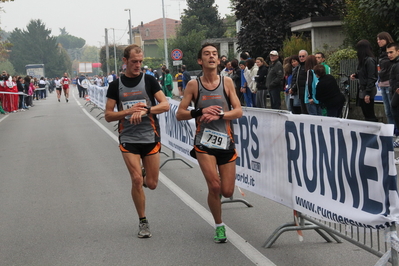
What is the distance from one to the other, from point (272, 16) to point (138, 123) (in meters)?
22.3

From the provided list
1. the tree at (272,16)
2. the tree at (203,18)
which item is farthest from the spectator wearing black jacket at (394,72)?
the tree at (203,18)

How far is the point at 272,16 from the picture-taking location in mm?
27594

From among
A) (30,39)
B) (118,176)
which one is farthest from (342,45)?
(30,39)

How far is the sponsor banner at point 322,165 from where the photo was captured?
170 inches

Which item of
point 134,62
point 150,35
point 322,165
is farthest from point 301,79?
point 150,35

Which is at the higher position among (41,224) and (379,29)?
(379,29)

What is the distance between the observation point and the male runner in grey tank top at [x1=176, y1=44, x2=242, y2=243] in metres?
5.88

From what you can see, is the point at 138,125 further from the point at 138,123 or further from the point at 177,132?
the point at 177,132

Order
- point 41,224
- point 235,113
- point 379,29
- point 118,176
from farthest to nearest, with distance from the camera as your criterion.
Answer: point 379,29 → point 118,176 → point 41,224 → point 235,113

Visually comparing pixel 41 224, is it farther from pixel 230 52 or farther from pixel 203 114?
pixel 230 52

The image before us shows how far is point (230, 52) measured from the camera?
147 feet

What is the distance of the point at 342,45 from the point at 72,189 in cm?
1471

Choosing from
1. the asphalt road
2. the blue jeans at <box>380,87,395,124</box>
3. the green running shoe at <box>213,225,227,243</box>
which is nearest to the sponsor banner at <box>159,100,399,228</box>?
the asphalt road

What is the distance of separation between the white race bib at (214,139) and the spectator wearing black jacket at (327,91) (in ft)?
22.5
